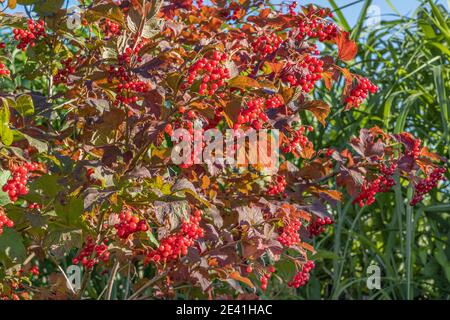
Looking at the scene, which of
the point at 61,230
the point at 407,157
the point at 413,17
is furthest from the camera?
the point at 413,17

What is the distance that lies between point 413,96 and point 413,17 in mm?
937

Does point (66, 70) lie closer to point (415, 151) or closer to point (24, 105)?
point (24, 105)

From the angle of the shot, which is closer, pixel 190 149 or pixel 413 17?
pixel 190 149

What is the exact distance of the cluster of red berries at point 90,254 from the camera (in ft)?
7.70

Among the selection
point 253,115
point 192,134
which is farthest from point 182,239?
point 253,115

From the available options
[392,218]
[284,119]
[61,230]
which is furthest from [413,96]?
[61,230]

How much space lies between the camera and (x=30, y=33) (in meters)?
2.43

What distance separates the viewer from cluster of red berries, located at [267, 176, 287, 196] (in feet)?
7.86

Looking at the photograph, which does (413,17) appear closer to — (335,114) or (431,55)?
(431,55)

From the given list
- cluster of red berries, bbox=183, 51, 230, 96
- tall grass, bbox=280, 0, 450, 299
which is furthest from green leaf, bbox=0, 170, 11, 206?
tall grass, bbox=280, 0, 450, 299

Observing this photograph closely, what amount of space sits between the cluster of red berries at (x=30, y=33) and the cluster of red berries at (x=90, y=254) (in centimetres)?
78

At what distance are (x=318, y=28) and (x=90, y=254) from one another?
3.91 feet

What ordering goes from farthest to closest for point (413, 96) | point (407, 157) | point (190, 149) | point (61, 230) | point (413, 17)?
point (413, 17) → point (413, 96) → point (407, 157) → point (61, 230) → point (190, 149)

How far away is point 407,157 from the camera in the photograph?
8.21 feet
